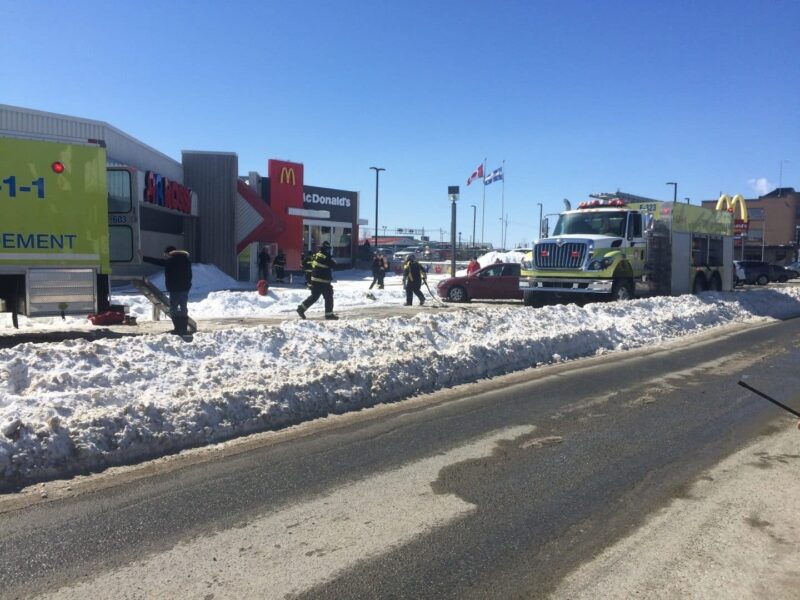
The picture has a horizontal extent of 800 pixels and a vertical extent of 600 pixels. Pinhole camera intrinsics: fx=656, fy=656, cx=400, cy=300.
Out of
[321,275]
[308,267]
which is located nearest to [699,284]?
[308,267]

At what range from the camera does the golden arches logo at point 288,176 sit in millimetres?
37125

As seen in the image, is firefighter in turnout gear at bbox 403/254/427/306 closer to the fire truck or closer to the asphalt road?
the fire truck

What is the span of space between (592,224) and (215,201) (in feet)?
55.9

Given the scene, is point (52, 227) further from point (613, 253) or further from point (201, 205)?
point (201, 205)

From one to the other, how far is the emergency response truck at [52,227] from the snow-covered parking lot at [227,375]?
2.58m

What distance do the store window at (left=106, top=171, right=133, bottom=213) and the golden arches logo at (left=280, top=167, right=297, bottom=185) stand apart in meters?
25.4

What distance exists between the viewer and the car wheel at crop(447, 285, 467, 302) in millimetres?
22375

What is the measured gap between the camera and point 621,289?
18922 mm

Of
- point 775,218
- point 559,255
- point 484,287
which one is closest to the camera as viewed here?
point 559,255

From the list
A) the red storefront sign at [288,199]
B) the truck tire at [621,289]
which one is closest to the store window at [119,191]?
the truck tire at [621,289]

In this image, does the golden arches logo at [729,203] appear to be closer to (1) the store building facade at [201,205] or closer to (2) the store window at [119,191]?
(1) the store building facade at [201,205]

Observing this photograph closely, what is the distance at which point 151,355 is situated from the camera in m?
7.66

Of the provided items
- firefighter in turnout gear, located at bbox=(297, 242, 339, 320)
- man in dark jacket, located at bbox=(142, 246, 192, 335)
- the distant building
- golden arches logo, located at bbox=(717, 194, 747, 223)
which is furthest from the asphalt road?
the distant building

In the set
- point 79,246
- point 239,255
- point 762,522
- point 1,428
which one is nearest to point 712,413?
point 762,522
